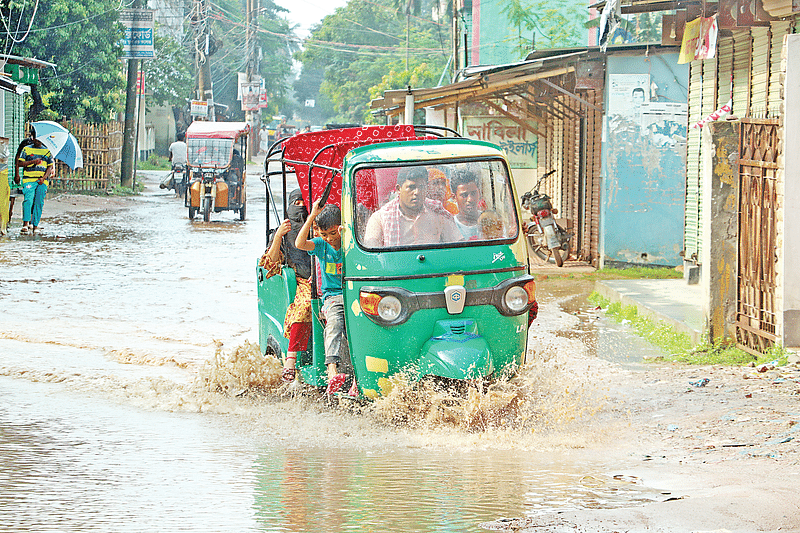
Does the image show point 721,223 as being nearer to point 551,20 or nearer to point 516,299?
point 516,299

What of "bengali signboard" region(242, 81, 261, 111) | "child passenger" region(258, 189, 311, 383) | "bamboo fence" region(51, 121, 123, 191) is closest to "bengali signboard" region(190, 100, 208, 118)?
"bamboo fence" region(51, 121, 123, 191)

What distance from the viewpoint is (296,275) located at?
708 cm

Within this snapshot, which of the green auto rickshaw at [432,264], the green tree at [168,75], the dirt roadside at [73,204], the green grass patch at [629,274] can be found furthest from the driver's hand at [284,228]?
the green tree at [168,75]

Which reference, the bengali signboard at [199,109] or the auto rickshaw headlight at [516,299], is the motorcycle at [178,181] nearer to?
the bengali signboard at [199,109]

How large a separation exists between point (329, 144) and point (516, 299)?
7.03ft

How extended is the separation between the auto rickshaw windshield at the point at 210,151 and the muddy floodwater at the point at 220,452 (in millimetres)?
14583

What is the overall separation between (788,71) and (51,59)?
27.9m

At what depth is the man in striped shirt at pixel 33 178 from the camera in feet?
64.0

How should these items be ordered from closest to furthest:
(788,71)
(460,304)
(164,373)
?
(460,304) → (788,71) → (164,373)

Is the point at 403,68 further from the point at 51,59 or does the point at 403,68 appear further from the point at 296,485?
the point at 296,485

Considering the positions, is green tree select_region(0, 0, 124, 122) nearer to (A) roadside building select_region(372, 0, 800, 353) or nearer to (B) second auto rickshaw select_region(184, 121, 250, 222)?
(B) second auto rickshaw select_region(184, 121, 250, 222)

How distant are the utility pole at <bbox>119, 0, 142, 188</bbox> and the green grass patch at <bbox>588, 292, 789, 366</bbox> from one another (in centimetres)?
2477

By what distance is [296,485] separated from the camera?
5.13 metres

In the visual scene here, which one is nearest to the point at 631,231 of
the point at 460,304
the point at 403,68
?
the point at 460,304
